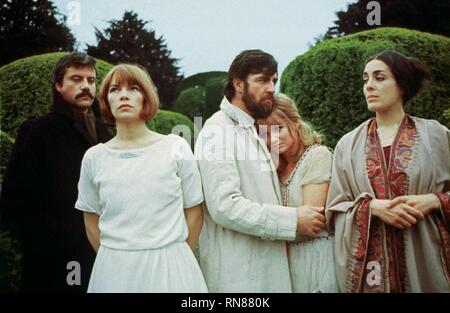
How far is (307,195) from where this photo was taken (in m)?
3.40

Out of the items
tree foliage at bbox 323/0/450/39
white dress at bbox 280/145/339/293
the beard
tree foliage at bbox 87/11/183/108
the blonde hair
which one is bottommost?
white dress at bbox 280/145/339/293

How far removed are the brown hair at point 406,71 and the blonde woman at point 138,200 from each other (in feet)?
3.94

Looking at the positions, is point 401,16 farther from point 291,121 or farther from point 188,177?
point 188,177

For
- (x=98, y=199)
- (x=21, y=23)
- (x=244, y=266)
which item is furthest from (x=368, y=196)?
(x=21, y=23)

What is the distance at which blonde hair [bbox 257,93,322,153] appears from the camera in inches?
137

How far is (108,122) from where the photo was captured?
356 centimetres

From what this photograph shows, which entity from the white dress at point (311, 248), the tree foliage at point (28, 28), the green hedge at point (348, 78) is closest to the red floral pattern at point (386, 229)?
the white dress at point (311, 248)

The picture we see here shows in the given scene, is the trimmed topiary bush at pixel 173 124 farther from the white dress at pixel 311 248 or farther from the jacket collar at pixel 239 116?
the white dress at pixel 311 248

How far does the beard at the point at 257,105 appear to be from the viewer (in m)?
3.48

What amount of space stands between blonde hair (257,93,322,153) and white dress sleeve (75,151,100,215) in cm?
99

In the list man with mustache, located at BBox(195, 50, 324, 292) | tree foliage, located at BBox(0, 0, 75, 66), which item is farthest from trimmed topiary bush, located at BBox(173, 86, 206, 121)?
tree foliage, located at BBox(0, 0, 75, 66)

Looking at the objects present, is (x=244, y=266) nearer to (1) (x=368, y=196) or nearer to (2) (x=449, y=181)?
(1) (x=368, y=196)

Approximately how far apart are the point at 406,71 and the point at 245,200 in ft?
3.72

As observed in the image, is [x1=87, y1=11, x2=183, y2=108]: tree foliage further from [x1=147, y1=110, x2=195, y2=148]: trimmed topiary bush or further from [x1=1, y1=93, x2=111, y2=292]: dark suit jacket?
[x1=1, y1=93, x2=111, y2=292]: dark suit jacket
